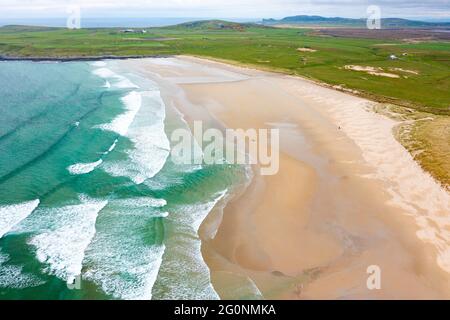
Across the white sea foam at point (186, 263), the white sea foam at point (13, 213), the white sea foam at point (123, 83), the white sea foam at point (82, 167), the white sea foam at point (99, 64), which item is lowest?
the white sea foam at point (186, 263)

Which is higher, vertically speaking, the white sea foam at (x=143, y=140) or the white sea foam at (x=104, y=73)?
the white sea foam at (x=104, y=73)

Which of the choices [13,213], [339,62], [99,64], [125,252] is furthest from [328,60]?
[125,252]

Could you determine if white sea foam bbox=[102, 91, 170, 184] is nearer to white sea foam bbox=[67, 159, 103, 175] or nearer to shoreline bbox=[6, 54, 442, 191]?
white sea foam bbox=[67, 159, 103, 175]

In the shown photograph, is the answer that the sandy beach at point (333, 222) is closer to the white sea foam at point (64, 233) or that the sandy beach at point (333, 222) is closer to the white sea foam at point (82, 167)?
the white sea foam at point (64, 233)

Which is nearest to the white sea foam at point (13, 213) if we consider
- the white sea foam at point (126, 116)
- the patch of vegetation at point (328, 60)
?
the white sea foam at point (126, 116)

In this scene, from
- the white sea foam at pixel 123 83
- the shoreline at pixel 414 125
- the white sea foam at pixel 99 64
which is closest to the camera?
the shoreline at pixel 414 125

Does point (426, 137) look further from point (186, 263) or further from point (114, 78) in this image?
point (114, 78)
